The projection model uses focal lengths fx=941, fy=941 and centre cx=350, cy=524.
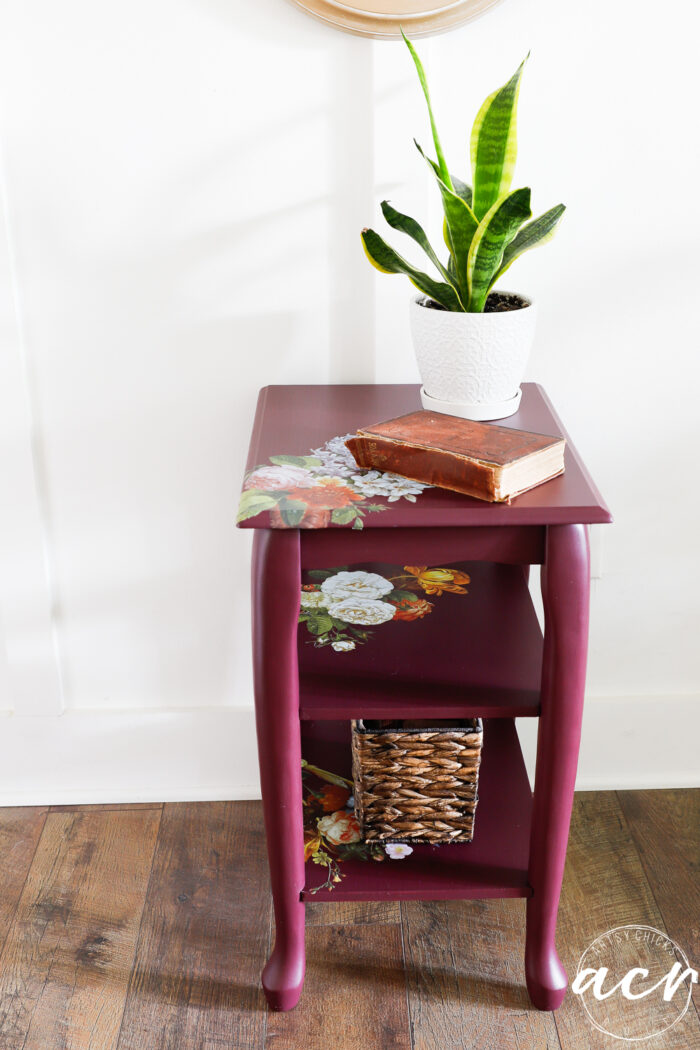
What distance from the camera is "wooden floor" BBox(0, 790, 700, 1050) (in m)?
1.28

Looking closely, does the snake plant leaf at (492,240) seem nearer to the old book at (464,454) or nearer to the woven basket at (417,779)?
the old book at (464,454)

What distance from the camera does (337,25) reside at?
4.13 feet

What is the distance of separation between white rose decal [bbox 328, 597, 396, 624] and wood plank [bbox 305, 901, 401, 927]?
0.47 m

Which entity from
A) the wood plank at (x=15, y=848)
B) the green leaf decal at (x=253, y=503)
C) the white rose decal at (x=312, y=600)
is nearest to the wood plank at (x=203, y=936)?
→ the wood plank at (x=15, y=848)

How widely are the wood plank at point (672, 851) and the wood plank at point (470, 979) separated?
230 millimetres

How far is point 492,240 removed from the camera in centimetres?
109

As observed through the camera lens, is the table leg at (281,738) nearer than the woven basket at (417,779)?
Yes

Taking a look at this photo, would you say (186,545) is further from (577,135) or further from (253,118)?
(577,135)

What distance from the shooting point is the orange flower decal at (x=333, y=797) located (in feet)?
4.45

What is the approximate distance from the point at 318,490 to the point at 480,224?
0.36 meters

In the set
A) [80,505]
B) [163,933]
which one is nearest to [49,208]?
[80,505]

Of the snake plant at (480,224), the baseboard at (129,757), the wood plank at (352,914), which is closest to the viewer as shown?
the snake plant at (480,224)

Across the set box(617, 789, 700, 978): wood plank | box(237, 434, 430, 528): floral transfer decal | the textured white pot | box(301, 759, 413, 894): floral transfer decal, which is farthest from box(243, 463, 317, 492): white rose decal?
box(617, 789, 700, 978): wood plank
